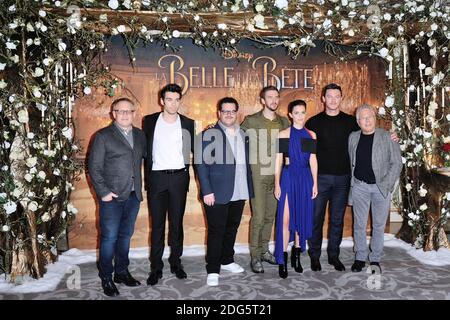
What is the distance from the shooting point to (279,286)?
11.7 feet

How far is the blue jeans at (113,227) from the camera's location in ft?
11.1

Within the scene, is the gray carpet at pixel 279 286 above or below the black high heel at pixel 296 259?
below

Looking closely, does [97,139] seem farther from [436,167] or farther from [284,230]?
[436,167]

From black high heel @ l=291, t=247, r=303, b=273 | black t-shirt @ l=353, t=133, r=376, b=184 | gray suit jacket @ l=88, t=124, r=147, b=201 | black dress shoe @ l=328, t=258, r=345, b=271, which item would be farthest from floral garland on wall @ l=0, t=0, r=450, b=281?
black high heel @ l=291, t=247, r=303, b=273

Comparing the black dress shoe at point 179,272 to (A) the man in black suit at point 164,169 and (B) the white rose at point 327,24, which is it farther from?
(B) the white rose at point 327,24

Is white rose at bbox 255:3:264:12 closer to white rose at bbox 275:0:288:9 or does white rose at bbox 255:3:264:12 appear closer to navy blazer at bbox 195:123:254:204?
white rose at bbox 275:0:288:9

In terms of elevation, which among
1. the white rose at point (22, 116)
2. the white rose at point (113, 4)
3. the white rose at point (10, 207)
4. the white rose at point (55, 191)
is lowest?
the white rose at point (10, 207)

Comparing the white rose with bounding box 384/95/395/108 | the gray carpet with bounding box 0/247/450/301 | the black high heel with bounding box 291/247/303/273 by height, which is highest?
the white rose with bounding box 384/95/395/108

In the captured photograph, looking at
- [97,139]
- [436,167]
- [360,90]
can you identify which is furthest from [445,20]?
[97,139]

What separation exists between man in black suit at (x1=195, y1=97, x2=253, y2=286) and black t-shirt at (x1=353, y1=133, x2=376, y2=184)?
112cm

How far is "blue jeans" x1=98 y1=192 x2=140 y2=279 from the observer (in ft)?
11.1

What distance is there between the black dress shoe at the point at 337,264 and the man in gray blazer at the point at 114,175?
2088 millimetres

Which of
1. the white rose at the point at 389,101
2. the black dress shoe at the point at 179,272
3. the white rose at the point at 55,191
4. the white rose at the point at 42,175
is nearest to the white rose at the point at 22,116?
Result: the white rose at the point at 42,175
